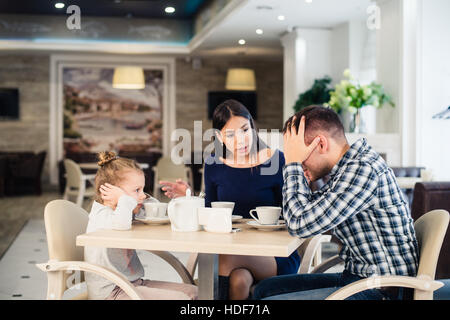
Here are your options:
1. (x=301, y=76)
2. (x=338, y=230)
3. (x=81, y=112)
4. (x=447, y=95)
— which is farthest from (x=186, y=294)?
(x=81, y=112)

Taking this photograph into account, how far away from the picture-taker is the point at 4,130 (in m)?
11.8

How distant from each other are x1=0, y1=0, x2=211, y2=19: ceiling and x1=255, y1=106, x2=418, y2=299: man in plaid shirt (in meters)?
7.89

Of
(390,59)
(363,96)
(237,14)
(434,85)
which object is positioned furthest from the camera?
(237,14)

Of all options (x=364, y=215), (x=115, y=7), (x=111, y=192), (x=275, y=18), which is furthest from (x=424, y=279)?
(x=115, y=7)

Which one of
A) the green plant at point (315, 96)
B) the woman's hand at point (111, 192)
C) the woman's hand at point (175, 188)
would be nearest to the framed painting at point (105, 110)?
the green plant at point (315, 96)

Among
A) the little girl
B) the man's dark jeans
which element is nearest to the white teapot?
the little girl

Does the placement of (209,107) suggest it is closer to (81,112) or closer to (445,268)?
(81,112)

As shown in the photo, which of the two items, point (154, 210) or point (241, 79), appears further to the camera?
point (241, 79)

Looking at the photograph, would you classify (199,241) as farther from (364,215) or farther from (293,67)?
(293,67)

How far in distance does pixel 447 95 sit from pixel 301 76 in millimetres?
3010

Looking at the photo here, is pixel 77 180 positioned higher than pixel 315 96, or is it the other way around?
pixel 315 96

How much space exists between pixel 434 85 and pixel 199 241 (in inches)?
190

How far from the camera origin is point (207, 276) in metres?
1.92

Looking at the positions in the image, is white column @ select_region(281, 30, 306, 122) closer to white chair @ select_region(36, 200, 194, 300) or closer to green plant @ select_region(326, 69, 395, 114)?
green plant @ select_region(326, 69, 395, 114)
